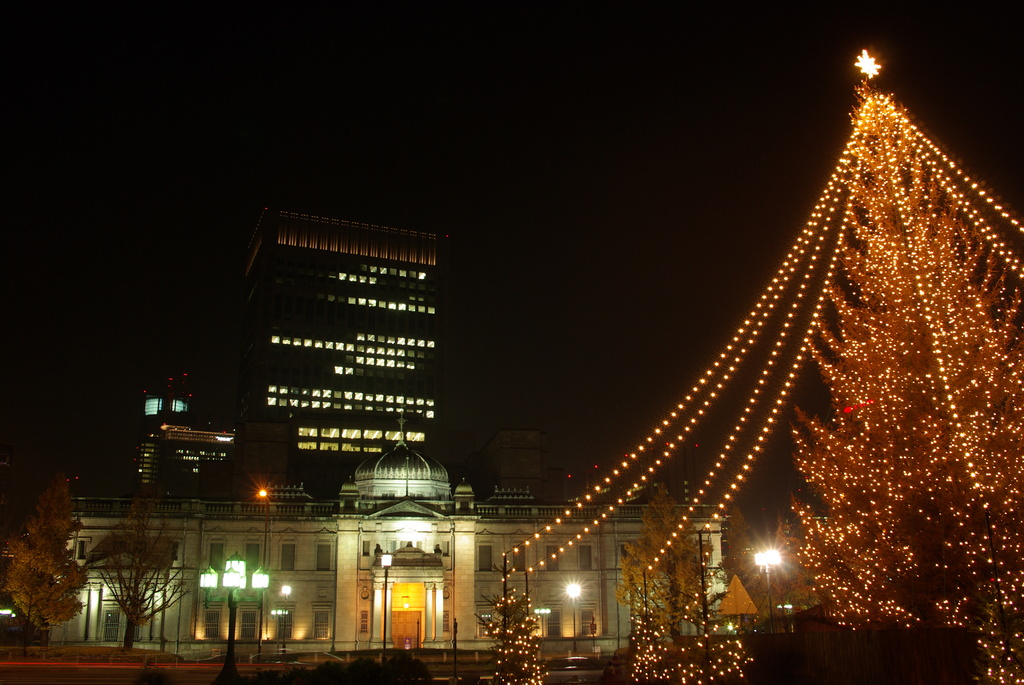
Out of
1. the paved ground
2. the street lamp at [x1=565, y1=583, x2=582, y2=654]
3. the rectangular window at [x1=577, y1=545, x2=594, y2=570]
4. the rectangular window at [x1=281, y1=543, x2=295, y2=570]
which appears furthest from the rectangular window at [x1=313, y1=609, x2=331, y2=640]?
the paved ground

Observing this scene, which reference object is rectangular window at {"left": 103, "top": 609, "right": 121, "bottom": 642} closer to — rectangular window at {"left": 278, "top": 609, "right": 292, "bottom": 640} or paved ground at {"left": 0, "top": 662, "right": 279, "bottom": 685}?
rectangular window at {"left": 278, "top": 609, "right": 292, "bottom": 640}

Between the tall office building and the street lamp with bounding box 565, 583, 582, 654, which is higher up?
the tall office building

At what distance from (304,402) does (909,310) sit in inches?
4518

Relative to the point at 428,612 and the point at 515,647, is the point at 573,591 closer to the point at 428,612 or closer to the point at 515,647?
the point at 428,612

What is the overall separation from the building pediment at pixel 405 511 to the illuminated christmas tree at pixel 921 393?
128ft

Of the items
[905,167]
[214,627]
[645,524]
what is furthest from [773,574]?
[905,167]

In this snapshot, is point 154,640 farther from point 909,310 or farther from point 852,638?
point 909,310

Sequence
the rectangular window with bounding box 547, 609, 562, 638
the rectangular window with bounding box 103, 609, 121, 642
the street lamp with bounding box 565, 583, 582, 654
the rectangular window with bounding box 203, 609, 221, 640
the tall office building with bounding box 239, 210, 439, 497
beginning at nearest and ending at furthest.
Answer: the rectangular window with bounding box 103, 609, 121, 642 → the rectangular window with bounding box 203, 609, 221, 640 → the rectangular window with bounding box 547, 609, 562, 638 → the street lamp with bounding box 565, 583, 582, 654 → the tall office building with bounding box 239, 210, 439, 497

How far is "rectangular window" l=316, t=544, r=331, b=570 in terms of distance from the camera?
60406 millimetres

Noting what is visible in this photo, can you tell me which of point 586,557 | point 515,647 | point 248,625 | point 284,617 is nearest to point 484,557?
point 586,557

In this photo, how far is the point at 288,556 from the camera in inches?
2372

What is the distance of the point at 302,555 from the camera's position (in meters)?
60.3

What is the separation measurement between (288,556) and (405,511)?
29.3ft

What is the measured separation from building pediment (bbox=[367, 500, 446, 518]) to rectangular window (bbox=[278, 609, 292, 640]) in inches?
344
